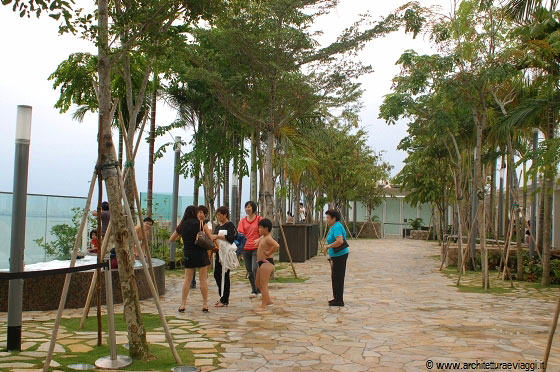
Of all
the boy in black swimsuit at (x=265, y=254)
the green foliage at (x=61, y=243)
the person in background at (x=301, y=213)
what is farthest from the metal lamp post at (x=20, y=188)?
the person in background at (x=301, y=213)

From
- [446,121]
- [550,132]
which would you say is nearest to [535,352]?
[550,132]

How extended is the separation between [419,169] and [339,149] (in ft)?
13.9

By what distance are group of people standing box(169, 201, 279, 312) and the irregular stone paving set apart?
312mm

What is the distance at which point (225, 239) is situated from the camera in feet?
29.6

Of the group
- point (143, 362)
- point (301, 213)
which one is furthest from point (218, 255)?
point (301, 213)

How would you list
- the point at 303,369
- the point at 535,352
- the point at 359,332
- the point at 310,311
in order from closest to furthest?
1. the point at 303,369
2. the point at 535,352
3. the point at 359,332
4. the point at 310,311

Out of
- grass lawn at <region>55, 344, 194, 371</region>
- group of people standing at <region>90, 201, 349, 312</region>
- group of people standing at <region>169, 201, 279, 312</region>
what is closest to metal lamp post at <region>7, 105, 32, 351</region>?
grass lawn at <region>55, 344, 194, 371</region>

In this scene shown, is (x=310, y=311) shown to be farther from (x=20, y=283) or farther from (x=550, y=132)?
(x=550, y=132)

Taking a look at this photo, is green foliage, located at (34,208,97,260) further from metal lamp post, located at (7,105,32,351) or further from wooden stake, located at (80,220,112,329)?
metal lamp post, located at (7,105,32,351)

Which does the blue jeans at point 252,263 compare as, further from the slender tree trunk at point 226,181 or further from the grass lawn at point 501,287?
the slender tree trunk at point 226,181

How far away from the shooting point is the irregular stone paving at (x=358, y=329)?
5738 millimetres

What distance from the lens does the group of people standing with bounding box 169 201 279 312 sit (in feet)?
28.0

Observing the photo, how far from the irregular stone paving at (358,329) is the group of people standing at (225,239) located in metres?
0.31

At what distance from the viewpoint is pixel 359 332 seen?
7.15 meters
